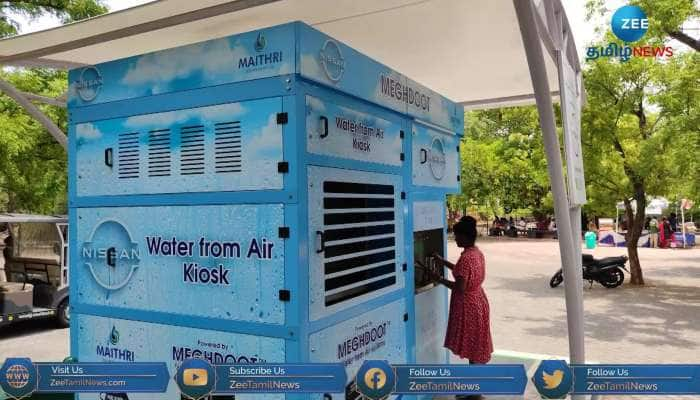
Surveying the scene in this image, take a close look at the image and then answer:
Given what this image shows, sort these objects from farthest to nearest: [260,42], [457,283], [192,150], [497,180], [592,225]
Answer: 1. [592,225]
2. [497,180]
3. [457,283]
4. [192,150]
5. [260,42]

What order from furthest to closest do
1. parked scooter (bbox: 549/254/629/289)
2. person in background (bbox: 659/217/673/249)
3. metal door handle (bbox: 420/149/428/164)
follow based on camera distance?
person in background (bbox: 659/217/673/249), parked scooter (bbox: 549/254/629/289), metal door handle (bbox: 420/149/428/164)

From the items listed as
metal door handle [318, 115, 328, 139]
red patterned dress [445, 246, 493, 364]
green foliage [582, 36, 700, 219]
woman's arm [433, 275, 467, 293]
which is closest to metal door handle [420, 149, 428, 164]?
red patterned dress [445, 246, 493, 364]

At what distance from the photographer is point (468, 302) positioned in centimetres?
456

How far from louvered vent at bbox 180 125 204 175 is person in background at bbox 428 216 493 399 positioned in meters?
2.33

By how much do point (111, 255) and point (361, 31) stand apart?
2549 millimetres

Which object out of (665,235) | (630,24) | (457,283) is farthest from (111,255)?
(665,235)

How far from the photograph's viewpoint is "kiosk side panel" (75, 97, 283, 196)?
112 inches

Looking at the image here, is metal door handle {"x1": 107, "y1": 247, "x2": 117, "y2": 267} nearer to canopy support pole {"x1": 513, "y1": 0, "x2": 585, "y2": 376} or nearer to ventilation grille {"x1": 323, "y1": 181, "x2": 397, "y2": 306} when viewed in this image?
ventilation grille {"x1": 323, "y1": 181, "x2": 397, "y2": 306}

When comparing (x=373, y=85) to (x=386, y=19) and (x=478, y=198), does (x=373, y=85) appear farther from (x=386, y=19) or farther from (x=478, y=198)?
(x=478, y=198)

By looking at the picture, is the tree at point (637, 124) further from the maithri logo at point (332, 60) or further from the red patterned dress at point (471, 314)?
the maithri logo at point (332, 60)

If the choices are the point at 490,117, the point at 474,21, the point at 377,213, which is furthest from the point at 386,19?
the point at 490,117

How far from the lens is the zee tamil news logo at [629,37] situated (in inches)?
413

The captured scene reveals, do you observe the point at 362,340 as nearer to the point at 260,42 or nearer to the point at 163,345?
the point at 163,345

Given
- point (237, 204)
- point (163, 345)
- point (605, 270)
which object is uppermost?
point (237, 204)
